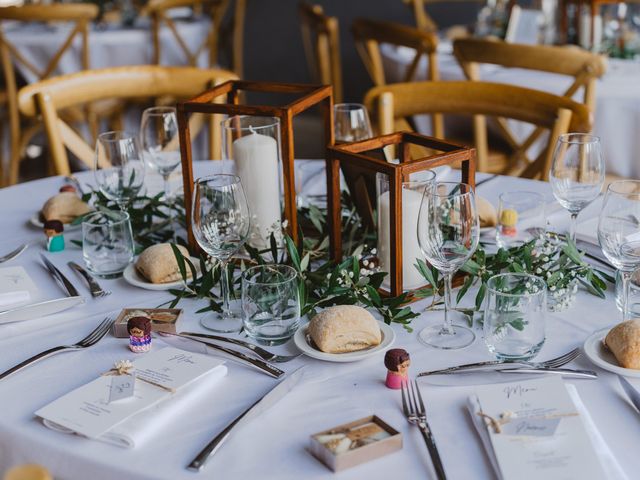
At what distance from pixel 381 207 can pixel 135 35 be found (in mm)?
3233

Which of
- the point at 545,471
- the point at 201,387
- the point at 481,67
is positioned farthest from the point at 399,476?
the point at 481,67

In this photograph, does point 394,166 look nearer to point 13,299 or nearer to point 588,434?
point 588,434

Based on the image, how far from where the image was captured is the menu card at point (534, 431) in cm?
89

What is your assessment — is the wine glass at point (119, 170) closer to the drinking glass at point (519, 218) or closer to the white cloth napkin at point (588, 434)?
the drinking glass at point (519, 218)

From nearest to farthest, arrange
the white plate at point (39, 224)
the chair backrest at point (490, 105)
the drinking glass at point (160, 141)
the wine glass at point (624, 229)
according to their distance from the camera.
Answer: the wine glass at point (624, 229) → the white plate at point (39, 224) → the drinking glass at point (160, 141) → the chair backrest at point (490, 105)

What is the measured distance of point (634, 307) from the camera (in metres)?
1.25

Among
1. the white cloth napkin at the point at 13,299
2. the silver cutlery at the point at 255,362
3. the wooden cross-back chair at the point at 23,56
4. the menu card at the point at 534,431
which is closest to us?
the menu card at the point at 534,431

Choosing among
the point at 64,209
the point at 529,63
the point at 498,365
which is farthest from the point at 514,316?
the point at 529,63

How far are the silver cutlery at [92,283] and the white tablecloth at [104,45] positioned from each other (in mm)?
2920

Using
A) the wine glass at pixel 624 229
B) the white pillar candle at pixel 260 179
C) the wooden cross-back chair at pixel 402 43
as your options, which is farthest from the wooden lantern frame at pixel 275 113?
the wooden cross-back chair at pixel 402 43

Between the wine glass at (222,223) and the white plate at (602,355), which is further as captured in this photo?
the wine glass at (222,223)

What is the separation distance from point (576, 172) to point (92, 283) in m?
0.86

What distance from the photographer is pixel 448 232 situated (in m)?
1.18

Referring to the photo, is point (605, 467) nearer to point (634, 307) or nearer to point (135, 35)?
point (634, 307)
